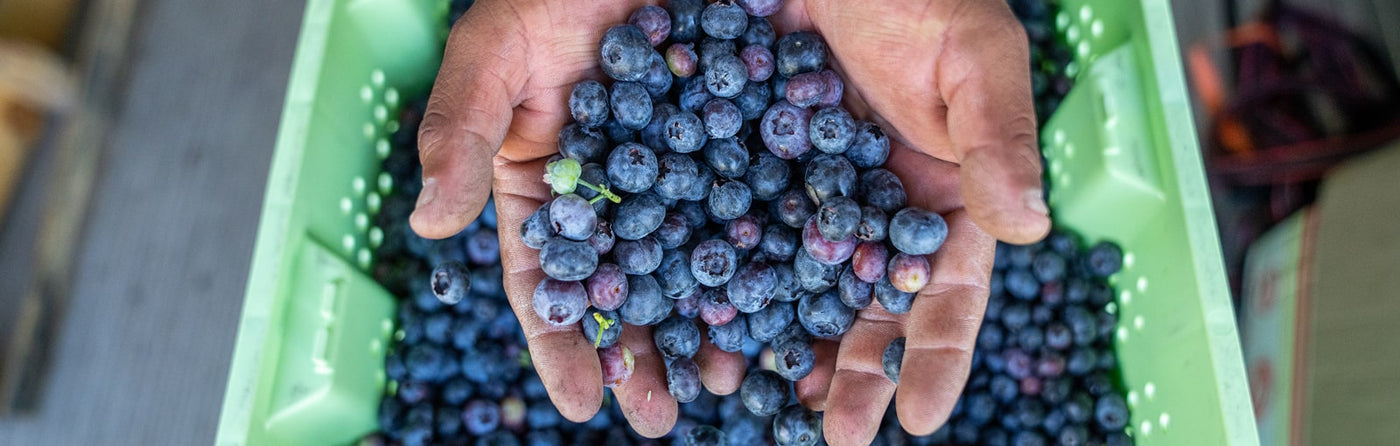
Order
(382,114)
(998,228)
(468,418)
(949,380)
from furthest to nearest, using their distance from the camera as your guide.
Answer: (382,114), (468,418), (949,380), (998,228)

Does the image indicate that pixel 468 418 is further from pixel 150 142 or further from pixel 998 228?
pixel 150 142

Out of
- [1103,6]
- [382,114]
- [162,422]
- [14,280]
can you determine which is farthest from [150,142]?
[1103,6]

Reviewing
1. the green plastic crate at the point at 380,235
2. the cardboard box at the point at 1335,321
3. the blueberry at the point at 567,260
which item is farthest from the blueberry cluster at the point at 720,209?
the cardboard box at the point at 1335,321

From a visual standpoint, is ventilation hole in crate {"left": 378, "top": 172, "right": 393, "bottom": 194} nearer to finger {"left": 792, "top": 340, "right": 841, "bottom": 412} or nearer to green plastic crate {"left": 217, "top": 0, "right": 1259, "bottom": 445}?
green plastic crate {"left": 217, "top": 0, "right": 1259, "bottom": 445}

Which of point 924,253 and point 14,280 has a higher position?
point 924,253

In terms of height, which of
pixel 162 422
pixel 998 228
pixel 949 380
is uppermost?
pixel 998 228

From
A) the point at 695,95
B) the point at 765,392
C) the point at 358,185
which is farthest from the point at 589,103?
the point at 358,185

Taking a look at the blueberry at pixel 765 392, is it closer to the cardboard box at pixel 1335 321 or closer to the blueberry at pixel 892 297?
the blueberry at pixel 892 297
